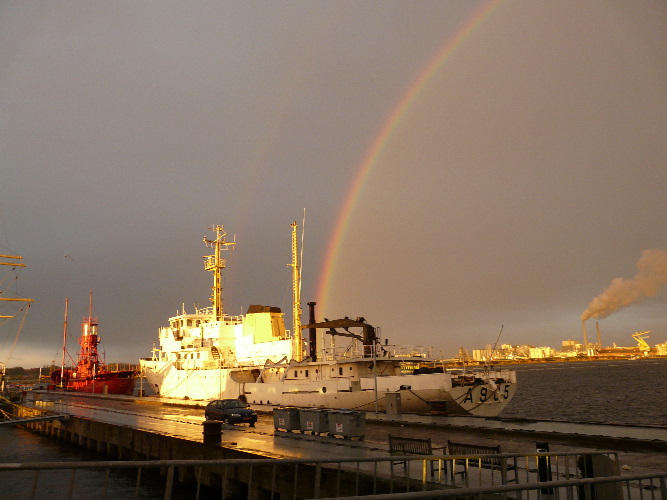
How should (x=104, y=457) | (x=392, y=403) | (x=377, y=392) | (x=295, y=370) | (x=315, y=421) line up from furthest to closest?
(x=295, y=370)
(x=377, y=392)
(x=104, y=457)
(x=392, y=403)
(x=315, y=421)

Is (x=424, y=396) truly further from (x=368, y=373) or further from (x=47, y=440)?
(x=47, y=440)

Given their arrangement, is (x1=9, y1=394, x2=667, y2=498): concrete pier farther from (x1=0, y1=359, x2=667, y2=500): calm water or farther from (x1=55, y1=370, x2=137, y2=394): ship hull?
(x1=55, y1=370, x2=137, y2=394): ship hull

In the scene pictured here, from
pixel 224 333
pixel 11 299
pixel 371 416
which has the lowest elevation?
pixel 371 416

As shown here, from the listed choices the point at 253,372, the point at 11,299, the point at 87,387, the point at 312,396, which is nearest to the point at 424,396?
the point at 312,396

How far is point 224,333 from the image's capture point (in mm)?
59094

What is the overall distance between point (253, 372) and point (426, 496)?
51.1m

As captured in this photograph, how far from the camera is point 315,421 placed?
→ 79.9ft

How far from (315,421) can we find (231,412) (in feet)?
27.3

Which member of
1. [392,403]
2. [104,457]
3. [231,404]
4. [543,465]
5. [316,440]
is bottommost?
[104,457]

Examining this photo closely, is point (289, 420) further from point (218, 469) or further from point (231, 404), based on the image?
point (231, 404)

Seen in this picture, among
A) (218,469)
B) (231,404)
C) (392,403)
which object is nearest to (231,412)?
(231,404)

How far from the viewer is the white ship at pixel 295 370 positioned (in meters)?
37.8

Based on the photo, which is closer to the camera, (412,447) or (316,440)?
(412,447)

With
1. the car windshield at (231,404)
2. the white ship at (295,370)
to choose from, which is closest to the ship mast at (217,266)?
the white ship at (295,370)
